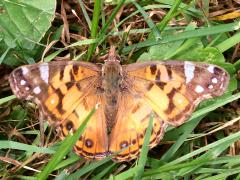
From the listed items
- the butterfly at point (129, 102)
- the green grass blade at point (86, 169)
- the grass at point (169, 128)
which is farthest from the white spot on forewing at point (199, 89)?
the green grass blade at point (86, 169)

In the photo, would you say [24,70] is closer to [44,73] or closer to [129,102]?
[44,73]

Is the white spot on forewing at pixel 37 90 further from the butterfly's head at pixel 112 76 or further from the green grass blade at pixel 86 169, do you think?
the green grass blade at pixel 86 169

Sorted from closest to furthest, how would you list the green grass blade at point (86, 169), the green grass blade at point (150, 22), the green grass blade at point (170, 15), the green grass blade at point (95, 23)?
the green grass blade at point (86, 169) → the green grass blade at point (95, 23) → the green grass blade at point (170, 15) → the green grass blade at point (150, 22)

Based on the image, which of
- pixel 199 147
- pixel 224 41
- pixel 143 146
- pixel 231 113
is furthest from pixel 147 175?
pixel 224 41

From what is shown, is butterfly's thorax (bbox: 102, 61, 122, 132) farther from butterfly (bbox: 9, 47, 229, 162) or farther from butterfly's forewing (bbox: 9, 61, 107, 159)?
butterfly's forewing (bbox: 9, 61, 107, 159)

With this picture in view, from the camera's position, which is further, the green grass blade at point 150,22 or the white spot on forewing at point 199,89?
the green grass blade at point 150,22

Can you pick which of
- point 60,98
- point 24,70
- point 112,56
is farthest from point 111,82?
point 24,70
